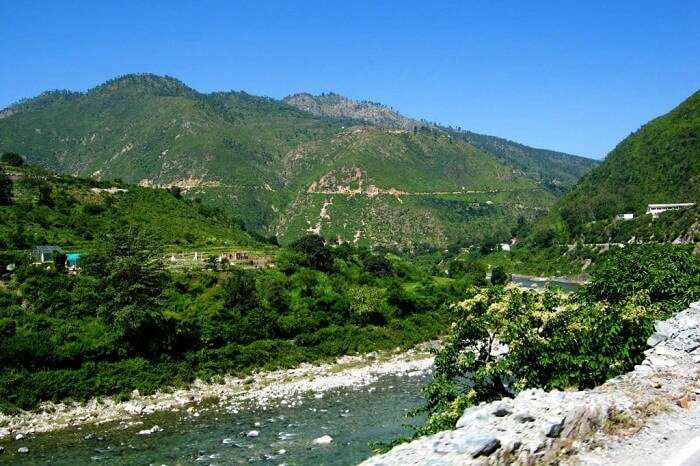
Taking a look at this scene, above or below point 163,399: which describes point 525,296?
above

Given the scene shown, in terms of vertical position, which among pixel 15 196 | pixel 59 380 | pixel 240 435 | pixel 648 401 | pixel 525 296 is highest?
pixel 15 196

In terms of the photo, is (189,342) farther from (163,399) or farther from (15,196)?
(15,196)

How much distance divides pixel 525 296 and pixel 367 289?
38946 millimetres

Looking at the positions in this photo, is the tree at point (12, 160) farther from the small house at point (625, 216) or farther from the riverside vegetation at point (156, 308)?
the small house at point (625, 216)

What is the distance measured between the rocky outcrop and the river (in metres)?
12.5

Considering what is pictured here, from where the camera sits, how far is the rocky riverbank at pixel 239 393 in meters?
33.8

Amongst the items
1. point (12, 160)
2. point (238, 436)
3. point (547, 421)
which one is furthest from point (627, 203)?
point (547, 421)

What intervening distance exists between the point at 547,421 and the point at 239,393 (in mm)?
31042

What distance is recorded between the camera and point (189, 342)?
44.9 meters

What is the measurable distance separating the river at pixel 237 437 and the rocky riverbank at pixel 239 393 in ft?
4.19

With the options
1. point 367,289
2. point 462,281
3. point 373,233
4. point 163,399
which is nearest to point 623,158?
point 373,233

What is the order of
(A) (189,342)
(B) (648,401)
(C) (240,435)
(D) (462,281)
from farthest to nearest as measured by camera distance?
(D) (462,281)
(A) (189,342)
(C) (240,435)
(B) (648,401)

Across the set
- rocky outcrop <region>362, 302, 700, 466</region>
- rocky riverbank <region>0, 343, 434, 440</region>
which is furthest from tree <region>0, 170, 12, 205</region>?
rocky outcrop <region>362, 302, 700, 466</region>

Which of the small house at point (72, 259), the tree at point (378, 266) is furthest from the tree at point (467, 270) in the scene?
the small house at point (72, 259)
